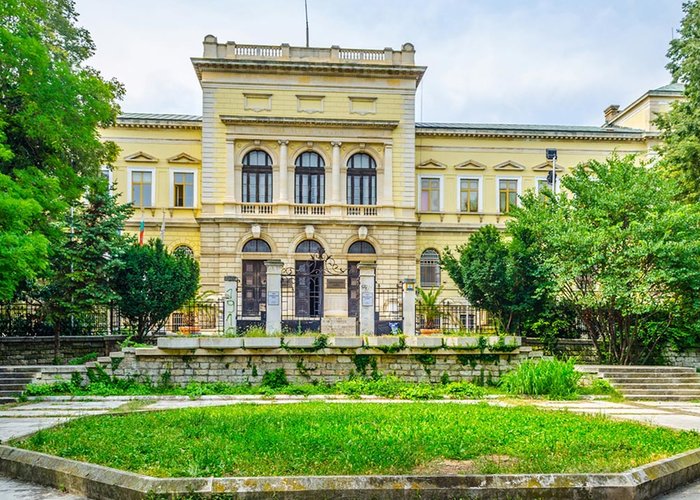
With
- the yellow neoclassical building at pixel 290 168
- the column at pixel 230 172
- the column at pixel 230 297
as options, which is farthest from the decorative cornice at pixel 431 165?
the column at pixel 230 297

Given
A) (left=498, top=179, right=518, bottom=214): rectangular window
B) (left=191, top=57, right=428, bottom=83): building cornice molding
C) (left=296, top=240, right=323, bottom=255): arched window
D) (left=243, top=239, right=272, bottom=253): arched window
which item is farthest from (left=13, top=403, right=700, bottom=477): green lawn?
(left=498, top=179, right=518, bottom=214): rectangular window

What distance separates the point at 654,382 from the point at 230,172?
25.3 metres

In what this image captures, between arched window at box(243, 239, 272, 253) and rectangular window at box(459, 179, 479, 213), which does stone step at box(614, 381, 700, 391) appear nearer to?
arched window at box(243, 239, 272, 253)

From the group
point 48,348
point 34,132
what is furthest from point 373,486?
point 48,348

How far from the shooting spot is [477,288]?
21922mm

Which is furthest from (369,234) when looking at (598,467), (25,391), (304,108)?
(598,467)

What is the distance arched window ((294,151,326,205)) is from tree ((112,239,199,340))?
631 inches

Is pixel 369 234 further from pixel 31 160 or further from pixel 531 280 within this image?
pixel 31 160

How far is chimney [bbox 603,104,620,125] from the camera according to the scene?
4806 cm

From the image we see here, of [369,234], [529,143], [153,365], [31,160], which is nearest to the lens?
[153,365]

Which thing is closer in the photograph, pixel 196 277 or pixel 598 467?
pixel 598 467

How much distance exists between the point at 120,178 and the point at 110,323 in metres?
18.3

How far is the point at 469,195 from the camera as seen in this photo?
40.4 m

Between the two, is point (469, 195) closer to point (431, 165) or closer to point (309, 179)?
point (431, 165)
